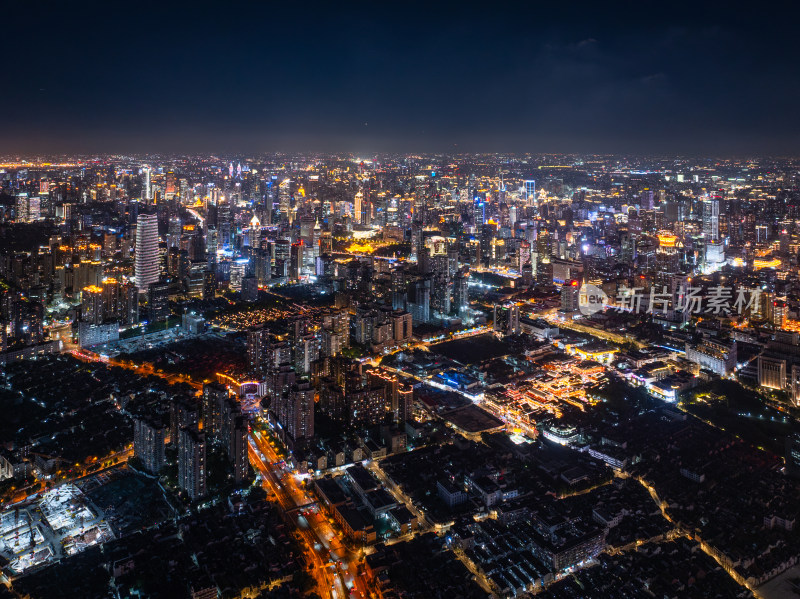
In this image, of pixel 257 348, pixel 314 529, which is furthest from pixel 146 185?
pixel 314 529

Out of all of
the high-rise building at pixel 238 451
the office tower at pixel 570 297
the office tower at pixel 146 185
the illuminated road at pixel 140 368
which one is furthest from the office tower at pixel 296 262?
the office tower at pixel 146 185

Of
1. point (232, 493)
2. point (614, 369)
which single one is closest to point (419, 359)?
point (614, 369)

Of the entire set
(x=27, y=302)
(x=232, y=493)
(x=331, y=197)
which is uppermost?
(x=331, y=197)

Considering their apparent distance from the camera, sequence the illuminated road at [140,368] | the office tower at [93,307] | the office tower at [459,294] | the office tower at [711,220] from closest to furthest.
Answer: the illuminated road at [140,368], the office tower at [93,307], the office tower at [459,294], the office tower at [711,220]

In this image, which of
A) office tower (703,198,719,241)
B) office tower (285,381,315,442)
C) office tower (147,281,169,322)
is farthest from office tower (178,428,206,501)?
office tower (703,198,719,241)

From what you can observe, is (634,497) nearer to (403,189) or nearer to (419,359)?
(419,359)

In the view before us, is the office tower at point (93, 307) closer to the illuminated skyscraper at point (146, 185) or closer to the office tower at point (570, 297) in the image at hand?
the office tower at point (570, 297)

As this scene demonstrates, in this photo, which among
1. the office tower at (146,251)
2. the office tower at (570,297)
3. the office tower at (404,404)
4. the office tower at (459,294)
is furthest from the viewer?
the office tower at (146,251)
